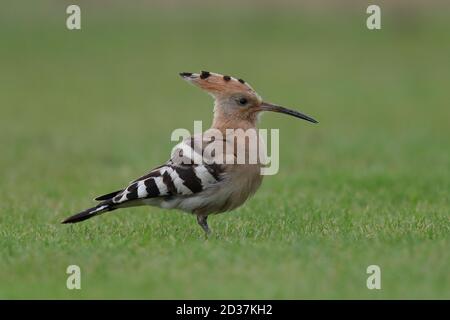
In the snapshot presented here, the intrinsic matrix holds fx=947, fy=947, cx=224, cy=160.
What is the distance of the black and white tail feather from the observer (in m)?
7.38

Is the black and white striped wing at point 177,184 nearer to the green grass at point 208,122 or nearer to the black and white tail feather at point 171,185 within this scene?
the black and white tail feather at point 171,185

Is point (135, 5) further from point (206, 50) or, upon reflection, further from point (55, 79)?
point (55, 79)

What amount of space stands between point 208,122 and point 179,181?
10.2 m

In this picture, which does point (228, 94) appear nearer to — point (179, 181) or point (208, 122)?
point (179, 181)

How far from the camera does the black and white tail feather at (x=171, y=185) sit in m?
7.38

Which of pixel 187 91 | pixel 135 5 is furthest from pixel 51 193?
pixel 135 5

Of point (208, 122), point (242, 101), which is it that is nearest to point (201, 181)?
point (242, 101)

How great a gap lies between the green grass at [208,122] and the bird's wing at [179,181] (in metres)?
0.36

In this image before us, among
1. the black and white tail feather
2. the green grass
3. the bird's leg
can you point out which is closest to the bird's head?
the black and white tail feather

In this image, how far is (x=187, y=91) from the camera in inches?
894

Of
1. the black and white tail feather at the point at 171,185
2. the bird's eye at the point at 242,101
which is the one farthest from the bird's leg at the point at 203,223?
the bird's eye at the point at 242,101

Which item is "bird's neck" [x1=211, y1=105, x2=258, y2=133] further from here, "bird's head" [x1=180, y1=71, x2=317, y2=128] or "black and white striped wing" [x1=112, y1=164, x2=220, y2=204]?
"black and white striped wing" [x1=112, y1=164, x2=220, y2=204]

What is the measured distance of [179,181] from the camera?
739 cm

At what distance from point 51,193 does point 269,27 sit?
18480 millimetres
